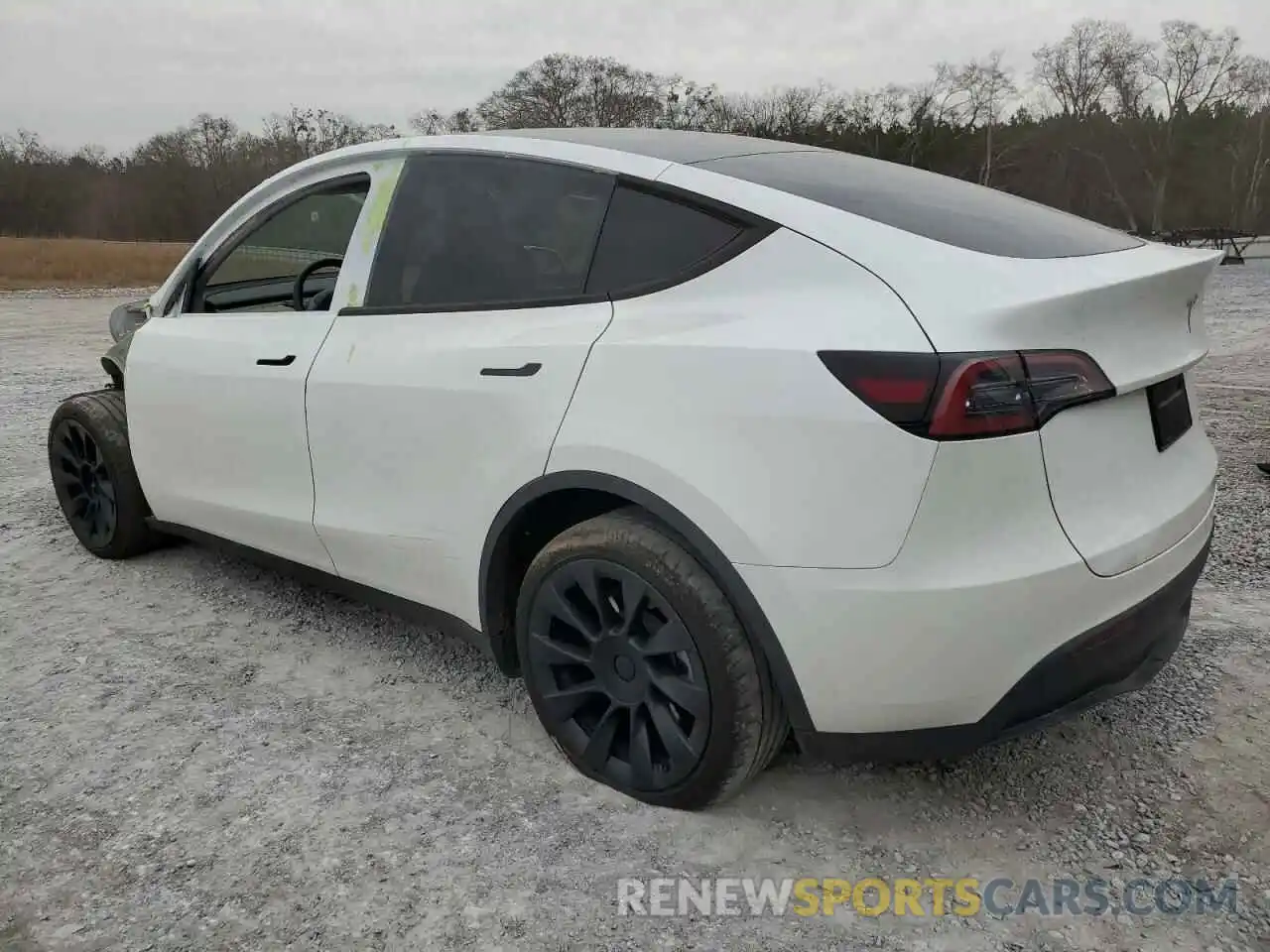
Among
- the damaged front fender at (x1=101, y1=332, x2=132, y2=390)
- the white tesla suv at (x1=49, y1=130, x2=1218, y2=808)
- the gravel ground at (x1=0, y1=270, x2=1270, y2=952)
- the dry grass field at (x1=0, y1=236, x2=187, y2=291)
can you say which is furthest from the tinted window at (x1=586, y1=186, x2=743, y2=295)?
the dry grass field at (x1=0, y1=236, x2=187, y2=291)

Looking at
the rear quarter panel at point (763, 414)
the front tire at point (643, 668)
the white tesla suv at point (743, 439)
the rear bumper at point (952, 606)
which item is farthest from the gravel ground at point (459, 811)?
the rear quarter panel at point (763, 414)

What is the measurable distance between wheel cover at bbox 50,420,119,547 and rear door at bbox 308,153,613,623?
1.68m

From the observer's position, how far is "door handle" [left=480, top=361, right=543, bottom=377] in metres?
2.42

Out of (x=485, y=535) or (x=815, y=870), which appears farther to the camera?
(x=485, y=535)

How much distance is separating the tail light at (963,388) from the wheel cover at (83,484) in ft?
11.2

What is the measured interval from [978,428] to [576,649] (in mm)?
1137

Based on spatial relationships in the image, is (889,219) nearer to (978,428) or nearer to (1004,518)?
(978,428)

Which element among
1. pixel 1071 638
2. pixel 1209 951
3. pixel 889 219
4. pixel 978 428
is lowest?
pixel 1209 951

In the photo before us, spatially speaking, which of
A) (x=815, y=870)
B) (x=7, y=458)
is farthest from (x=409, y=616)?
(x=7, y=458)

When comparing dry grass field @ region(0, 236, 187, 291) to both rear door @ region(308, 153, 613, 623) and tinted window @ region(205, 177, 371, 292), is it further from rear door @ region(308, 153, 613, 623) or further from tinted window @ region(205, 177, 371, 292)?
rear door @ region(308, 153, 613, 623)

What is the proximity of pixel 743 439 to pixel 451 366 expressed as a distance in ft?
3.07

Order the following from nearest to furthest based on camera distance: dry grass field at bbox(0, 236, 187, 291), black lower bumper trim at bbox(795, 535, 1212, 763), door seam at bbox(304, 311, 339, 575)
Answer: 1. black lower bumper trim at bbox(795, 535, 1212, 763)
2. door seam at bbox(304, 311, 339, 575)
3. dry grass field at bbox(0, 236, 187, 291)

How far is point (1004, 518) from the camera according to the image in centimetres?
190

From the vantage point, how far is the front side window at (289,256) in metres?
3.17
